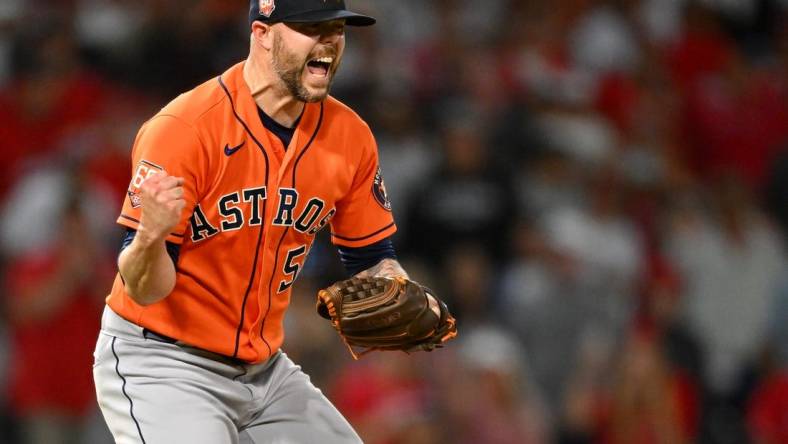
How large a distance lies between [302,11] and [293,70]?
0.52ft

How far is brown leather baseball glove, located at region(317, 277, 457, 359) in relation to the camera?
Answer: 358 cm

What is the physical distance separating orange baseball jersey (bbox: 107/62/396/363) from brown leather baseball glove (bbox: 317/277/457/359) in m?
0.18

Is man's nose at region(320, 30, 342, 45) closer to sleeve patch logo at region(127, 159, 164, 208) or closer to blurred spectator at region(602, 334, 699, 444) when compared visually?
sleeve patch logo at region(127, 159, 164, 208)

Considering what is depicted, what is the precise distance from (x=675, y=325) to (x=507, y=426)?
1554mm

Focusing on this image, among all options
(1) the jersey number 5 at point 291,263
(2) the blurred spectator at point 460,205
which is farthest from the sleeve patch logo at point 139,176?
(2) the blurred spectator at point 460,205

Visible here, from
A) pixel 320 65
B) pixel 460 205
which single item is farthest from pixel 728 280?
pixel 320 65

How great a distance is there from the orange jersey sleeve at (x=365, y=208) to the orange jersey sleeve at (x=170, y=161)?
55cm

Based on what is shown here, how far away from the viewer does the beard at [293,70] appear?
346 cm

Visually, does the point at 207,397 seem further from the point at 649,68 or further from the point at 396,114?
the point at 649,68

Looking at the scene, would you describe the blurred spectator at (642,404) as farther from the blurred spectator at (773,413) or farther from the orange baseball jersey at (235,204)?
the orange baseball jersey at (235,204)

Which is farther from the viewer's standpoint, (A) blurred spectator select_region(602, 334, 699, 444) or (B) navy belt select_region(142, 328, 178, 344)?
(A) blurred spectator select_region(602, 334, 699, 444)

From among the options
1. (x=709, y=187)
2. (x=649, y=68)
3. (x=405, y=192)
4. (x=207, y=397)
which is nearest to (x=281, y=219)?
(x=207, y=397)

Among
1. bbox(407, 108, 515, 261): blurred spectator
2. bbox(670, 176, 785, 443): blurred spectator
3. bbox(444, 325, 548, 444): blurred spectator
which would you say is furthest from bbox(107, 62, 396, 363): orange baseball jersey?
bbox(670, 176, 785, 443): blurred spectator

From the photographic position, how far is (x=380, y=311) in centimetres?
359
